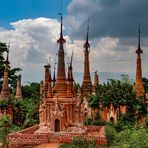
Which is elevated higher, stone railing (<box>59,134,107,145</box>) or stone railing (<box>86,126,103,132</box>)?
stone railing (<box>86,126,103,132</box>)

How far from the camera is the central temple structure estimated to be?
32.3 m

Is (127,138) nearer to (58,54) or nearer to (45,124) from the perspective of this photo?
(45,124)

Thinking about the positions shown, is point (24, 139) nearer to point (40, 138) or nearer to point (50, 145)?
point (40, 138)

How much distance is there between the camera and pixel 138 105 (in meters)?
36.8

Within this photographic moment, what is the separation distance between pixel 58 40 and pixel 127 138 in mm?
13955

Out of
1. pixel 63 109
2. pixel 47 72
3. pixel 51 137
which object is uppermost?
pixel 47 72

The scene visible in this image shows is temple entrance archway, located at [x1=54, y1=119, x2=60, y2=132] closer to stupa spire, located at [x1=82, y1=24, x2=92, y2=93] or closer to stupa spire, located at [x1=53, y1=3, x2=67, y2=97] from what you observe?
stupa spire, located at [x1=53, y1=3, x2=67, y2=97]

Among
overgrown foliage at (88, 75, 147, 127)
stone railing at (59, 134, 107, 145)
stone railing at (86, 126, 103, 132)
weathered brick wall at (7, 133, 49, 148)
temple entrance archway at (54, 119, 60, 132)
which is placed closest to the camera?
stone railing at (59, 134, 107, 145)

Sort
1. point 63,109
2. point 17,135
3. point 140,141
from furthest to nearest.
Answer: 1. point 63,109
2. point 17,135
3. point 140,141

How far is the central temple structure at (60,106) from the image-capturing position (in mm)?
32281

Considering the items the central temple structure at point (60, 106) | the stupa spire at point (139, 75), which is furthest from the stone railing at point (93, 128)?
the stupa spire at point (139, 75)

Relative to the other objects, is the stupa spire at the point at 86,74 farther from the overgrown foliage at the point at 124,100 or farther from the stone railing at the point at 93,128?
the stone railing at the point at 93,128

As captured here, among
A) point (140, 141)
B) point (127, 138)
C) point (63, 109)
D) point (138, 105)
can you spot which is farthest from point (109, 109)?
point (140, 141)

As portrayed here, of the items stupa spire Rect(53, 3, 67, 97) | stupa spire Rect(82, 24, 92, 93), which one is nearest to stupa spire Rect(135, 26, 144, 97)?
stupa spire Rect(82, 24, 92, 93)
